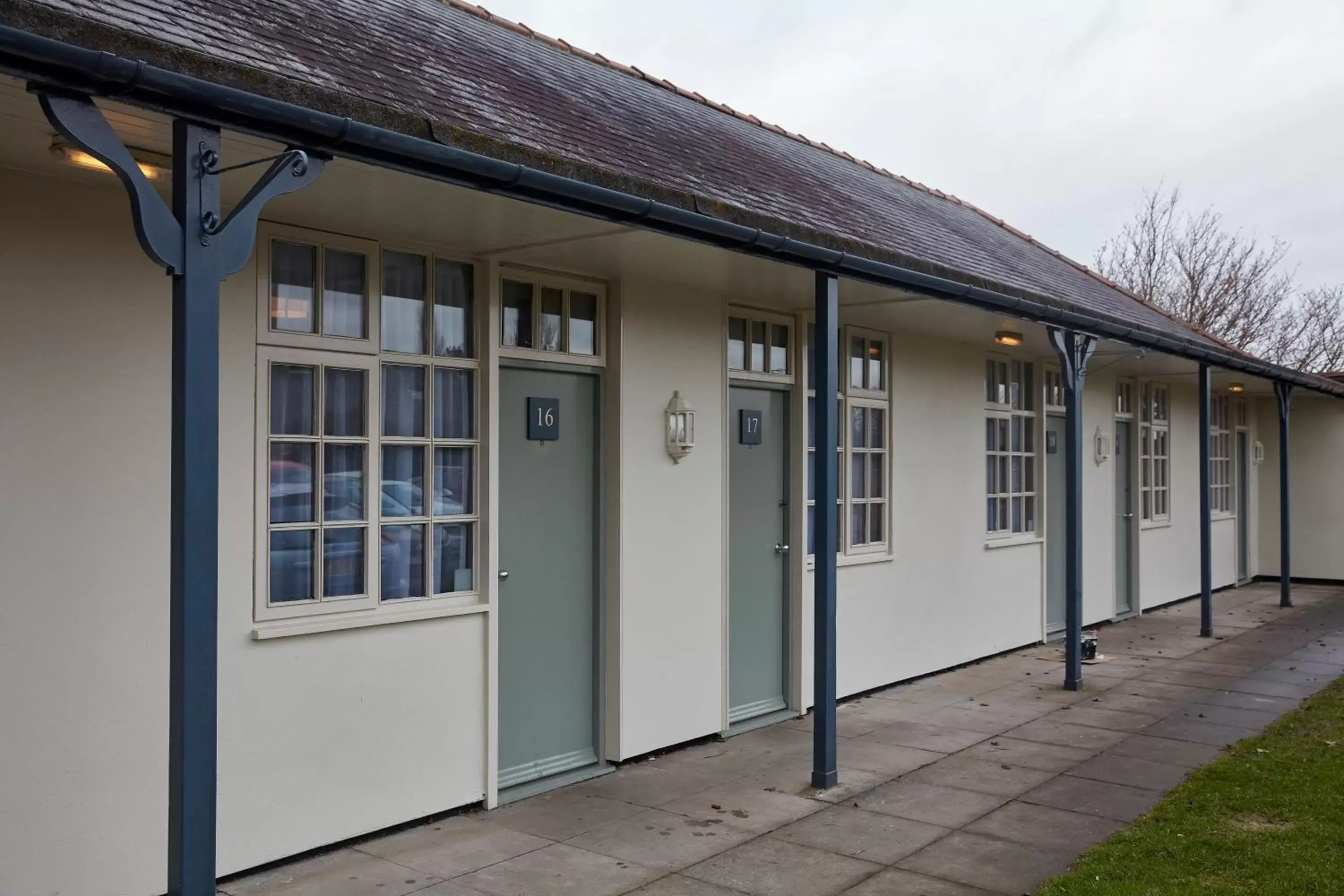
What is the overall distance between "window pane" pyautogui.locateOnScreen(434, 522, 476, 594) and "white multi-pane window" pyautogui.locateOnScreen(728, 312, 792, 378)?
2444mm

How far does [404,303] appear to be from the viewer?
5.61 m

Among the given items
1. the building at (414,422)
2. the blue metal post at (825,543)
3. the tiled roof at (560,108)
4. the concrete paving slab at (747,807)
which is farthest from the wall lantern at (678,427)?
the concrete paving slab at (747,807)

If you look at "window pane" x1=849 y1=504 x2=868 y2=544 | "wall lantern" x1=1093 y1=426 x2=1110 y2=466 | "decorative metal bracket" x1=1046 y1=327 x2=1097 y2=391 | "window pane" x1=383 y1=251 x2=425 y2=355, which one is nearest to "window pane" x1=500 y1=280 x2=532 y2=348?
"window pane" x1=383 y1=251 x2=425 y2=355

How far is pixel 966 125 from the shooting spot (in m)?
57.1

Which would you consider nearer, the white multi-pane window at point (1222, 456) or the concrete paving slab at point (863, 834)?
the concrete paving slab at point (863, 834)

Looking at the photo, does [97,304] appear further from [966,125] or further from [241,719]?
[966,125]

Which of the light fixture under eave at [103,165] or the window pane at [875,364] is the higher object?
the light fixture under eave at [103,165]

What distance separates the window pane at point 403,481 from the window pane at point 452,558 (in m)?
0.18

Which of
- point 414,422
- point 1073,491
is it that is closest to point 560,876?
point 414,422

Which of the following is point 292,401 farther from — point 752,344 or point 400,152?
point 752,344

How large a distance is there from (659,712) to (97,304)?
3.89 m

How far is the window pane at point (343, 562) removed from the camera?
17.2 feet

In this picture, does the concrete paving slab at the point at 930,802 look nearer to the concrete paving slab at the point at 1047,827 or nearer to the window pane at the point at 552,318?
the concrete paving slab at the point at 1047,827

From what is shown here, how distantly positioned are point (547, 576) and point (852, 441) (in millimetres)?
3249
